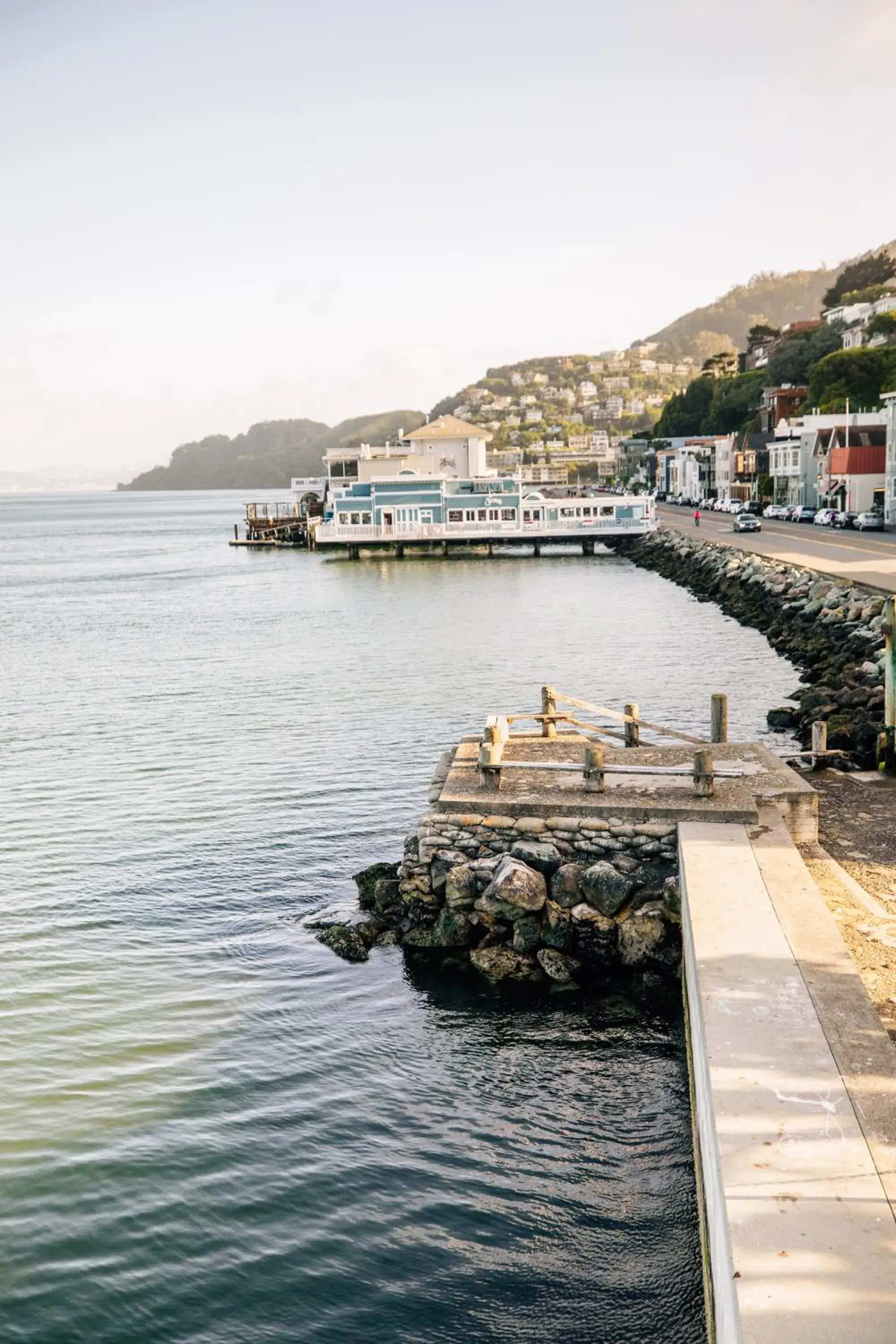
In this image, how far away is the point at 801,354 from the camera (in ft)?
436

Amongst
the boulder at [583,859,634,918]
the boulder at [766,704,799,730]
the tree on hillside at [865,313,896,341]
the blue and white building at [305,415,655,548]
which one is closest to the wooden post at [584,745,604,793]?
the boulder at [583,859,634,918]

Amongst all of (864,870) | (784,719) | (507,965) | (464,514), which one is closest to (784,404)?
(464,514)

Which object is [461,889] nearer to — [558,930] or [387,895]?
[558,930]

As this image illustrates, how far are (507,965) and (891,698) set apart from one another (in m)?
8.48

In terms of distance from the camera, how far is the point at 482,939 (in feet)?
49.4

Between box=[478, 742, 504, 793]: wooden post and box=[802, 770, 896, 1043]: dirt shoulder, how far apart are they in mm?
3975

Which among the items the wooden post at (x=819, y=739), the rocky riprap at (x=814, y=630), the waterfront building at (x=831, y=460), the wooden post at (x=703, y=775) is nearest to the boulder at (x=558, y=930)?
the wooden post at (x=703, y=775)

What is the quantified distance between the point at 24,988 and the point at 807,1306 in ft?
36.7

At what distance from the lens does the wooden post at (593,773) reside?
51.1 feet

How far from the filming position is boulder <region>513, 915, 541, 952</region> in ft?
47.7

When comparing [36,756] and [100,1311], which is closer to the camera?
[100,1311]

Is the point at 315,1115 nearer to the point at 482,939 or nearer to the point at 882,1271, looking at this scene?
the point at 482,939

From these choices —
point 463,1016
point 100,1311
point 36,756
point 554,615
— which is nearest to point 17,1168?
point 100,1311

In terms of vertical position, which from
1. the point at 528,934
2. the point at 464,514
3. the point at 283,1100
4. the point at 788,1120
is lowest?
the point at 283,1100
